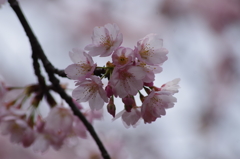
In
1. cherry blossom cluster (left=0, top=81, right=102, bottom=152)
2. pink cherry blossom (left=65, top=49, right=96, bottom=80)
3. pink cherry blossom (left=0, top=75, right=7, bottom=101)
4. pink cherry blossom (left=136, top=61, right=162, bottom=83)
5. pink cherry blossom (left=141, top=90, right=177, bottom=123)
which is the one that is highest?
pink cherry blossom (left=0, top=75, right=7, bottom=101)

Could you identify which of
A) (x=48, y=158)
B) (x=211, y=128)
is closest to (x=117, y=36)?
(x=211, y=128)

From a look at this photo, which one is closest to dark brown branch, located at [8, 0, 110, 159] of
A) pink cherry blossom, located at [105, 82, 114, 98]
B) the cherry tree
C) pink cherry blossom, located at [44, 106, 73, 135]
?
the cherry tree

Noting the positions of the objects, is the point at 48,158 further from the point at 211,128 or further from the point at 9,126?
the point at 9,126

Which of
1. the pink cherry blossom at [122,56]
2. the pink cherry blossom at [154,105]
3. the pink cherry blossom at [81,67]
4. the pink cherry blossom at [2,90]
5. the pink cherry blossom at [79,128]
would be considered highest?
the pink cherry blossom at [2,90]

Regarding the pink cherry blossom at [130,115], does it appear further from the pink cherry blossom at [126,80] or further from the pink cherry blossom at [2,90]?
the pink cherry blossom at [2,90]

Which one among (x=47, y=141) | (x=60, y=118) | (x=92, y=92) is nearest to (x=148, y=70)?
(x=92, y=92)

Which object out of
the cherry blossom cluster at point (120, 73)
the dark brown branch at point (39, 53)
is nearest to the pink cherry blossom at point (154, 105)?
the cherry blossom cluster at point (120, 73)

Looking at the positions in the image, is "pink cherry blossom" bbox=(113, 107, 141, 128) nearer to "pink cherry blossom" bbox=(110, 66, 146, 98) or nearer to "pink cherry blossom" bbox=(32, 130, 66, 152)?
"pink cherry blossom" bbox=(110, 66, 146, 98)

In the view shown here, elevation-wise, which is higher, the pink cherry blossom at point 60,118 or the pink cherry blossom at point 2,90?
the pink cherry blossom at point 2,90
